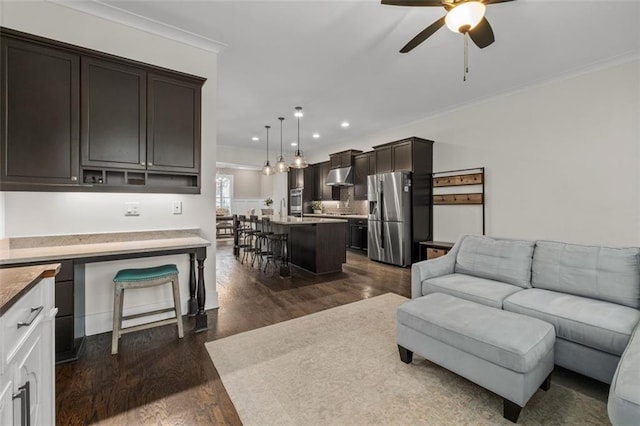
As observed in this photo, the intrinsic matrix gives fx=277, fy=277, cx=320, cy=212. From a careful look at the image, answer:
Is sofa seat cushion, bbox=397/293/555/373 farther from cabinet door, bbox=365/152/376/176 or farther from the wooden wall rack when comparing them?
cabinet door, bbox=365/152/376/176

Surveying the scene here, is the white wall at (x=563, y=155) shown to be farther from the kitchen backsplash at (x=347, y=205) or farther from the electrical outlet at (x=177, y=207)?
the electrical outlet at (x=177, y=207)

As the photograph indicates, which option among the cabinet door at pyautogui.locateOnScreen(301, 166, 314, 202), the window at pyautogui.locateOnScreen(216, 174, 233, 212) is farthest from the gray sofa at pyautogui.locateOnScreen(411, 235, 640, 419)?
the window at pyautogui.locateOnScreen(216, 174, 233, 212)

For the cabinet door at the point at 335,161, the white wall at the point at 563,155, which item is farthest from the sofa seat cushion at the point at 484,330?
the cabinet door at the point at 335,161

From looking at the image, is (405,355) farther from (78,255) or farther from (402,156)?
(402,156)

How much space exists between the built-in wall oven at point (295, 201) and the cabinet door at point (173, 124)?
6.03 metres

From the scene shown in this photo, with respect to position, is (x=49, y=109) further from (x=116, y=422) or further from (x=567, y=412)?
(x=567, y=412)

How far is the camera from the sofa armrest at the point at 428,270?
2.80 m

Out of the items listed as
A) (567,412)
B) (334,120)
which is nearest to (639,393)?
(567,412)

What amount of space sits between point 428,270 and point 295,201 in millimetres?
6633

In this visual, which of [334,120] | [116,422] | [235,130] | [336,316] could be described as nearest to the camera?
[116,422]

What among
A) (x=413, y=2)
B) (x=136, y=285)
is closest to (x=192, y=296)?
(x=136, y=285)

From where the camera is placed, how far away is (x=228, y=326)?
2.82 metres

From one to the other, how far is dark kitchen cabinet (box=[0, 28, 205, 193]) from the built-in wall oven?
5965mm

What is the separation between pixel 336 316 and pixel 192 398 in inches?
63.5
